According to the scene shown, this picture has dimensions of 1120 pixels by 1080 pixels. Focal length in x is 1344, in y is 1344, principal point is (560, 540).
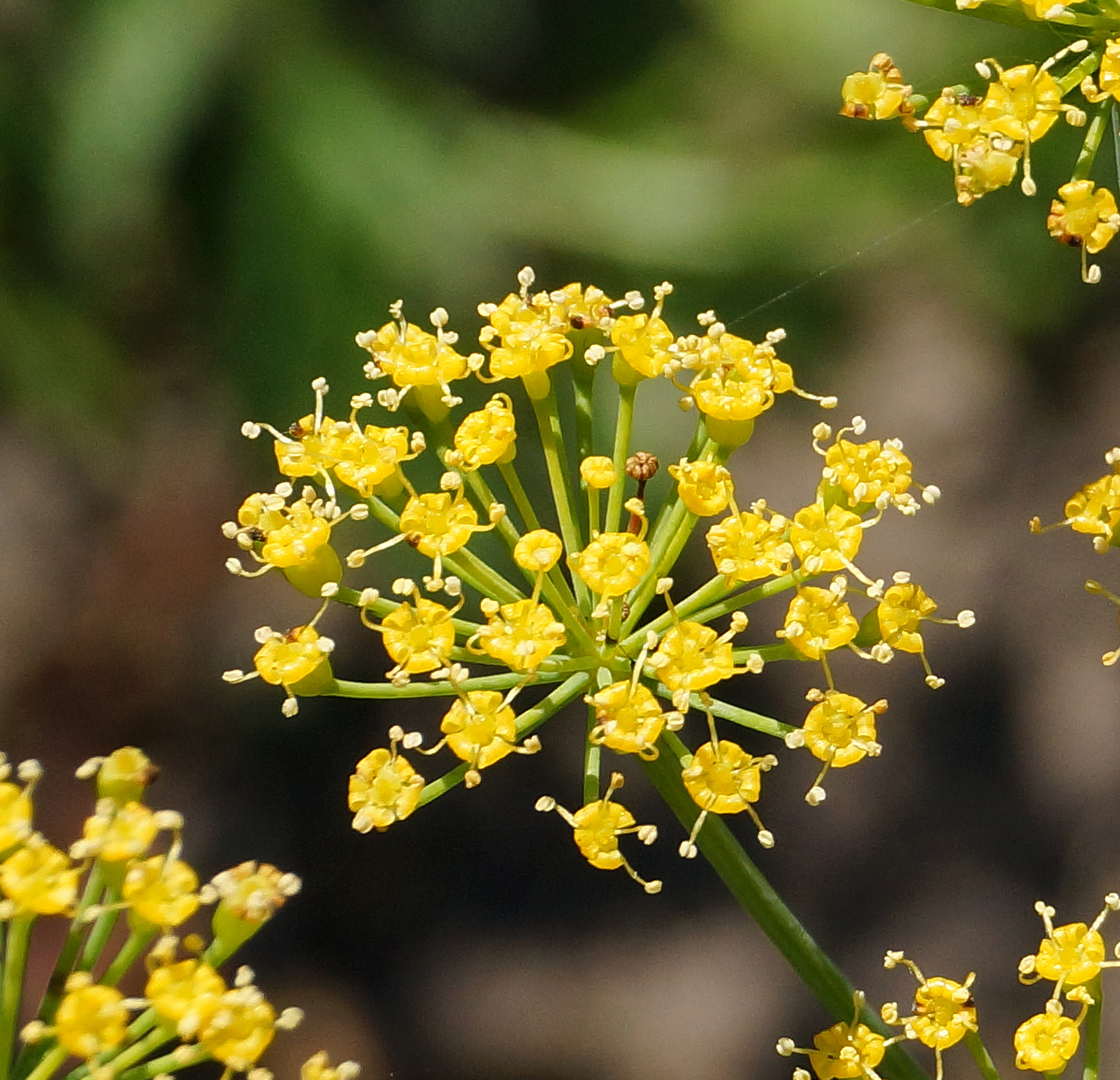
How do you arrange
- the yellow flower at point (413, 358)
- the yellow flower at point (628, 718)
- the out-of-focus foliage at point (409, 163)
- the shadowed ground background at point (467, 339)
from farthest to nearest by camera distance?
the shadowed ground background at point (467, 339)
the out-of-focus foliage at point (409, 163)
the yellow flower at point (413, 358)
the yellow flower at point (628, 718)

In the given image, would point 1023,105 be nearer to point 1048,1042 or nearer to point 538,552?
point 538,552

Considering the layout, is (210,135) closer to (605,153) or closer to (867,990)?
(605,153)

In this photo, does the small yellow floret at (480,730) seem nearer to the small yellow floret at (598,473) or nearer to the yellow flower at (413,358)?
the small yellow floret at (598,473)

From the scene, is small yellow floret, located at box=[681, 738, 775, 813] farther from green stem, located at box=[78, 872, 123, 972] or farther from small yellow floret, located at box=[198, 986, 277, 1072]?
green stem, located at box=[78, 872, 123, 972]

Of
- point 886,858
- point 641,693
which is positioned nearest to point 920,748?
point 886,858

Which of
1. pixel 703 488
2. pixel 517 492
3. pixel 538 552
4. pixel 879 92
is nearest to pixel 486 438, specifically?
pixel 517 492

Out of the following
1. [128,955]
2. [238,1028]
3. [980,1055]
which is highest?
[128,955]

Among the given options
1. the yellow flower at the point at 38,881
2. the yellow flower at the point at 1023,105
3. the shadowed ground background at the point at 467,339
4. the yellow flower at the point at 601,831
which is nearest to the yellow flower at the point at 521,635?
the yellow flower at the point at 601,831
